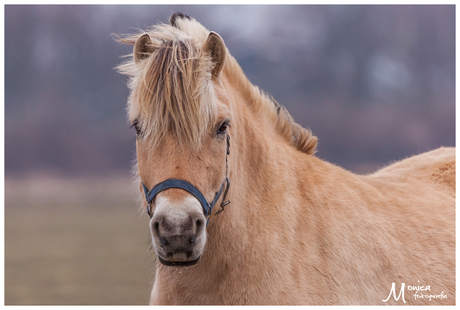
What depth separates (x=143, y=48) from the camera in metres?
2.67

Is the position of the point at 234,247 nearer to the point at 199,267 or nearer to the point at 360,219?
the point at 199,267

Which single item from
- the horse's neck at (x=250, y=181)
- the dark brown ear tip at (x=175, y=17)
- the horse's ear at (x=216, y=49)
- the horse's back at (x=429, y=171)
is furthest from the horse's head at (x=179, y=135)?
the horse's back at (x=429, y=171)

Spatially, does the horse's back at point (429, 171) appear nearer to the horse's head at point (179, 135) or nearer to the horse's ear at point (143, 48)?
the horse's head at point (179, 135)

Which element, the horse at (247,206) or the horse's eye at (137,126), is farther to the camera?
the horse's eye at (137,126)

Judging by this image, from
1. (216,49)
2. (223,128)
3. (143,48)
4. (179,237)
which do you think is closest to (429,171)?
(223,128)

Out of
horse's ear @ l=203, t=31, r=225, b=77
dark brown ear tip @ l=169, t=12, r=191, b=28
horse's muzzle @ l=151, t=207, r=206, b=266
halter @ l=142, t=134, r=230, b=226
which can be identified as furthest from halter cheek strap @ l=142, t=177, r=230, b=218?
dark brown ear tip @ l=169, t=12, r=191, b=28

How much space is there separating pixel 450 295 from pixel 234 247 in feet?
6.91

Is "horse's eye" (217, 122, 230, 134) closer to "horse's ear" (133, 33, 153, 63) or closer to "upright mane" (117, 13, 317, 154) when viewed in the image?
"upright mane" (117, 13, 317, 154)

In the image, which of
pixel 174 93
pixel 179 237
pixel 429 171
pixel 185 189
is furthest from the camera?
pixel 429 171

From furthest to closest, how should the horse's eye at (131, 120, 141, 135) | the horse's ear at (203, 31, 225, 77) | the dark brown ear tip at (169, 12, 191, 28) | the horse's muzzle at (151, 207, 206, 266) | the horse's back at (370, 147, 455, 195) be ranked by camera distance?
1. the horse's back at (370, 147, 455, 195)
2. the dark brown ear tip at (169, 12, 191, 28)
3. the horse's ear at (203, 31, 225, 77)
4. the horse's eye at (131, 120, 141, 135)
5. the horse's muzzle at (151, 207, 206, 266)

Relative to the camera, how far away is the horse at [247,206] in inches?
94.1

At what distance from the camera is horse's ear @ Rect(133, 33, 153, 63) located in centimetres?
263

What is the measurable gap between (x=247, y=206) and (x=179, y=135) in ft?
2.83

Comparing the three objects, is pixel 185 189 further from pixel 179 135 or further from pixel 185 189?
pixel 179 135
